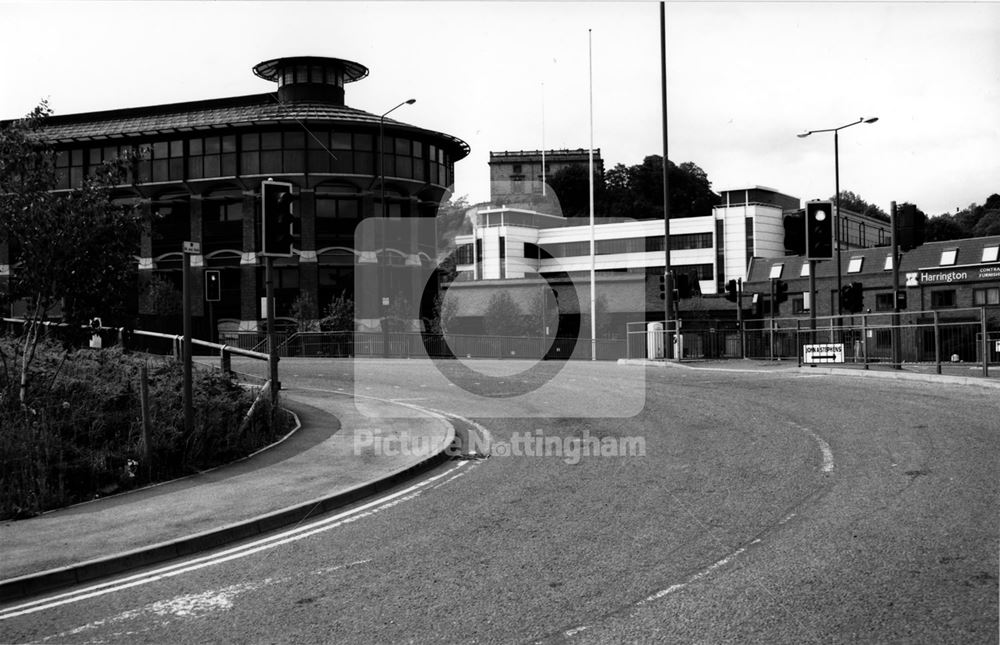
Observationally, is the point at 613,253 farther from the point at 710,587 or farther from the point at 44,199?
the point at 710,587

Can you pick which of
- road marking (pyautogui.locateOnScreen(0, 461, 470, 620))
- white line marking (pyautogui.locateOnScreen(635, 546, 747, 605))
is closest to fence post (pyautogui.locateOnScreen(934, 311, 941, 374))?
road marking (pyautogui.locateOnScreen(0, 461, 470, 620))

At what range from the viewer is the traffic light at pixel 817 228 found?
20.9 meters

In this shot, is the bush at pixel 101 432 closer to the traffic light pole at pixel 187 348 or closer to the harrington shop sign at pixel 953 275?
the traffic light pole at pixel 187 348

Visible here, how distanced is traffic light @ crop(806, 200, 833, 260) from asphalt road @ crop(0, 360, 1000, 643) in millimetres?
8685

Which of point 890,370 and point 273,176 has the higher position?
point 273,176

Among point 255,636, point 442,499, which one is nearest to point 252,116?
point 442,499

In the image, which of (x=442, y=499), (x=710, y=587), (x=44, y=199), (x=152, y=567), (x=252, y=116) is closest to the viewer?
(x=710, y=587)

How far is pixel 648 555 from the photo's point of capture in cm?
693

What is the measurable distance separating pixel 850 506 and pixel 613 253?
267 ft

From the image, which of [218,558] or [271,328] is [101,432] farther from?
[218,558]

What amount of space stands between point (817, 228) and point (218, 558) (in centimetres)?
1734

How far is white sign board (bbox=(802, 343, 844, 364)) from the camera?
2588 cm

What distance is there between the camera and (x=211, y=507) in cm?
969

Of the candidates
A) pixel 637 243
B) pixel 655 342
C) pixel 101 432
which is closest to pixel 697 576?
pixel 101 432
